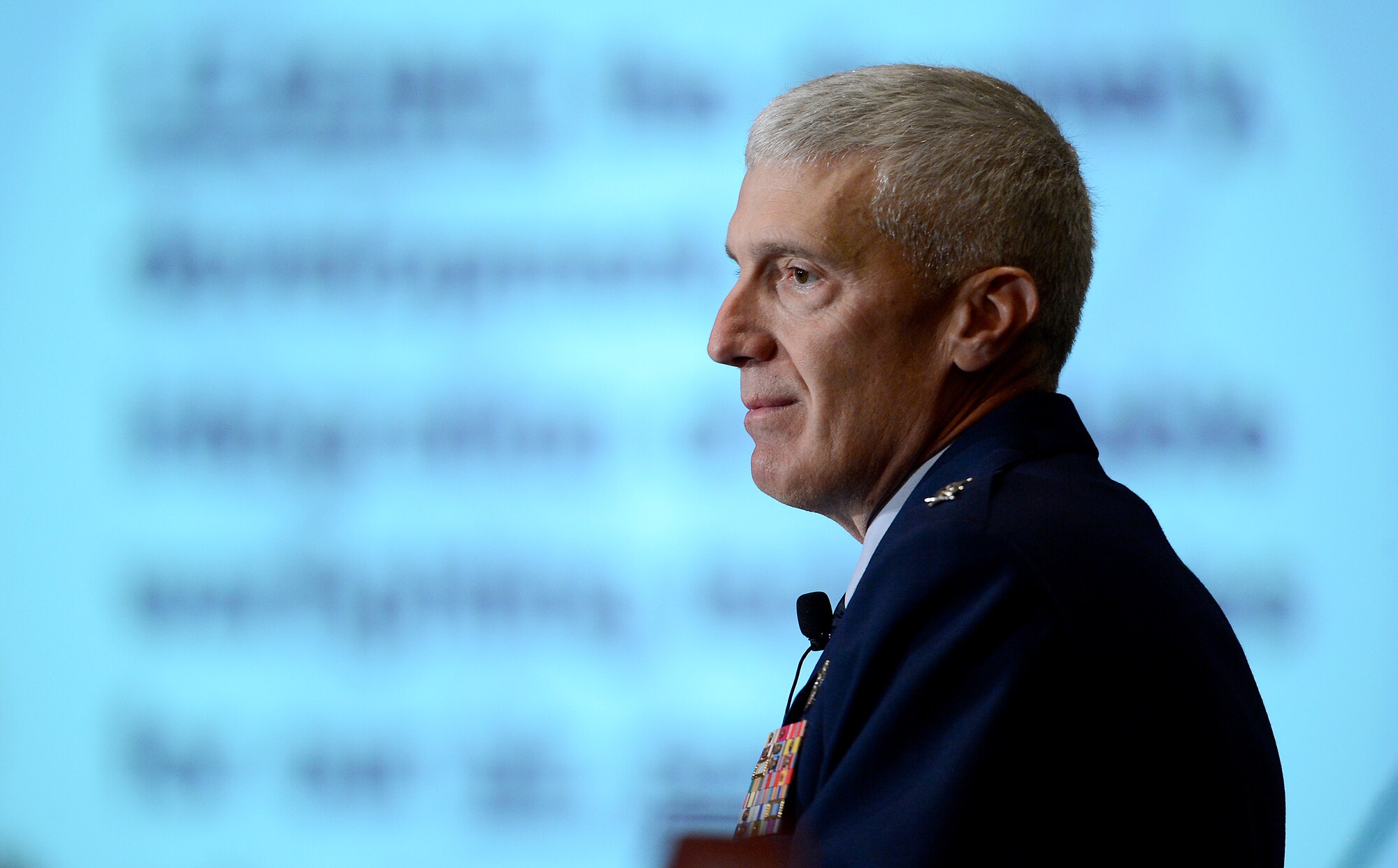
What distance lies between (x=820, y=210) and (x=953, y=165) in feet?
0.40

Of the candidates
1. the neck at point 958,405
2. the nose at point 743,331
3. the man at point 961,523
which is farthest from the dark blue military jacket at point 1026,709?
the nose at point 743,331

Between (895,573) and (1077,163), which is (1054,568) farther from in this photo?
(1077,163)

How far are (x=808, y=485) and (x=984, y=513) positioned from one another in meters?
0.34

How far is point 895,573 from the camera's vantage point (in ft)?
3.05

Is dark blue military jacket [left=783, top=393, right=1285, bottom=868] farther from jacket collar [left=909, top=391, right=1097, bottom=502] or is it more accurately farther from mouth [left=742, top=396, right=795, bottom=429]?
mouth [left=742, top=396, right=795, bottom=429]

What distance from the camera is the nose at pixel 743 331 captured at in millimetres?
1256

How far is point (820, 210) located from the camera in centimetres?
119

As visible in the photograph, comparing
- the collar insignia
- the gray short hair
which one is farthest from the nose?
the collar insignia

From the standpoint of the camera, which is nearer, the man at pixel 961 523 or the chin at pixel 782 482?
the man at pixel 961 523

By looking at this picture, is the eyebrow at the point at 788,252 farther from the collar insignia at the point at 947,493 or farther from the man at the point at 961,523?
the collar insignia at the point at 947,493

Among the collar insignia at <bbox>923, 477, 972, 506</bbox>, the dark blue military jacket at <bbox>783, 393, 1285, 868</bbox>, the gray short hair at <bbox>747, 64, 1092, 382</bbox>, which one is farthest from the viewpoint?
the gray short hair at <bbox>747, 64, 1092, 382</bbox>

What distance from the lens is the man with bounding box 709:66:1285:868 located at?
2.78ft

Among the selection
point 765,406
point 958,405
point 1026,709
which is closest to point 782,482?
point 765,406

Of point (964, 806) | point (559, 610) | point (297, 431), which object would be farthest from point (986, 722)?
point (297, 431)
